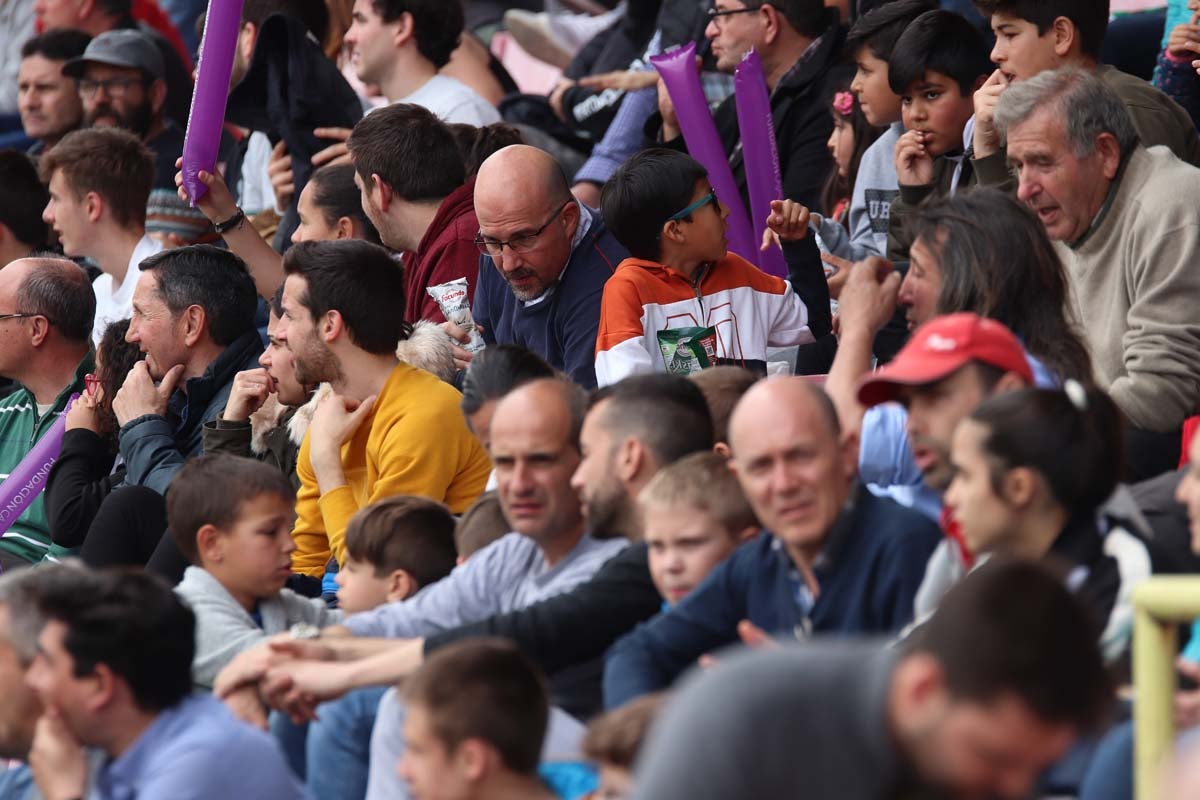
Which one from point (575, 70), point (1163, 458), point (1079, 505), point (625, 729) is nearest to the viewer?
point (625, 729)

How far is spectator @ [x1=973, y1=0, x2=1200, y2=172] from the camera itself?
5996 mm

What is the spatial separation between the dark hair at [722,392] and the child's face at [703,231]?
101 cm

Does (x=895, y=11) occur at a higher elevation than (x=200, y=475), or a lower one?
higher

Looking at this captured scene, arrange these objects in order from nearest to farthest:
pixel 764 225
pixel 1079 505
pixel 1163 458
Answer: pixel 1079 505 → pixel 1163 458 → pixel 764 225

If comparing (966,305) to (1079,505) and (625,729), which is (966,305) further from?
(625,729)

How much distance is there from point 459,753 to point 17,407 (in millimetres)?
4402

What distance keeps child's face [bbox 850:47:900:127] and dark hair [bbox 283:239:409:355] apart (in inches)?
71.8

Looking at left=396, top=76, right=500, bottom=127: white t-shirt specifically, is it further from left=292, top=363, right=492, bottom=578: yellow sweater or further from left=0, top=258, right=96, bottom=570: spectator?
left=292, top=363, right=492, bottom=578: yellow sweater

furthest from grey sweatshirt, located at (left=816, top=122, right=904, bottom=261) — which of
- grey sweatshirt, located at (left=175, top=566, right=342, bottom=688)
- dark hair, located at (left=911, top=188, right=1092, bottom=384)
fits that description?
grey sweatshirt, located at (left=175, top=566, right=342, bottom=688)

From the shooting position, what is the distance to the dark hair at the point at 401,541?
198 inches

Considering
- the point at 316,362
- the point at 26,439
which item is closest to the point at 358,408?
the point at 316,362

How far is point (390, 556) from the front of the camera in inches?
198

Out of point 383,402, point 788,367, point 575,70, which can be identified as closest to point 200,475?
point 383,402

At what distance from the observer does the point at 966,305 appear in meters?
4.68
